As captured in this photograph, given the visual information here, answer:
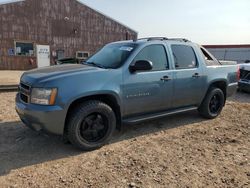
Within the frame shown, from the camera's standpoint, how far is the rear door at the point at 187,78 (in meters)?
5.35

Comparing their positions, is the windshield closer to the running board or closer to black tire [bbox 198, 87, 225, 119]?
the running board

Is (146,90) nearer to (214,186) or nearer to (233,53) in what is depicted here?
(214,186)

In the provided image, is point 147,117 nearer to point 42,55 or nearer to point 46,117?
point 46,117

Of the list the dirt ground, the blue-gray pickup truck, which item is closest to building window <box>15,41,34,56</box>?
the dirt ground

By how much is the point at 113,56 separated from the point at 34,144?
2164 millimetres

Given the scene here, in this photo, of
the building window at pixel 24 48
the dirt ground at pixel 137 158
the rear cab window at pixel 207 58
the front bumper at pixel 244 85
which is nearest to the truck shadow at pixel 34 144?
the dirt ground at pixel 137 158

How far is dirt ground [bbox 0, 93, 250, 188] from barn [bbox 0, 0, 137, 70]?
16.8 m

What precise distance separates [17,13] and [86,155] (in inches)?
763

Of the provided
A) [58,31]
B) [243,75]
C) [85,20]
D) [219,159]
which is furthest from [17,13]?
[219,159]

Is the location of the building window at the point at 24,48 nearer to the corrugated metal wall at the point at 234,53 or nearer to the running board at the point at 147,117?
the corrugated metal wall at the point at 234,53

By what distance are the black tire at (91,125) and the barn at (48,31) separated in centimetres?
1870

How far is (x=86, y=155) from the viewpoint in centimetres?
413

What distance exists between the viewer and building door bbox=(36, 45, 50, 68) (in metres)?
21.9

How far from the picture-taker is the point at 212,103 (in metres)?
6.37
